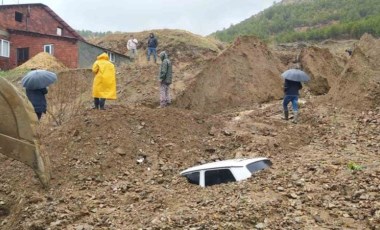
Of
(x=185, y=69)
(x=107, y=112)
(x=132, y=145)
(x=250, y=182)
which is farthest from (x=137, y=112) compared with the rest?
(x=185, y=69)

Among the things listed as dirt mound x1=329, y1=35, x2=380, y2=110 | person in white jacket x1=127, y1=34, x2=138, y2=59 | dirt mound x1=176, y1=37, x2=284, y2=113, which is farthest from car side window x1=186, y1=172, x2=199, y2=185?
person in white jacket x1=127, y1=34, x2=138, y2=59

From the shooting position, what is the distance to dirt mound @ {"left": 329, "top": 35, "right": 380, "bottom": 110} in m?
13.6

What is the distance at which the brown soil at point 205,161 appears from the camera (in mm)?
7625

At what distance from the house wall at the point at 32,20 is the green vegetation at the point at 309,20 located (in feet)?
58.4

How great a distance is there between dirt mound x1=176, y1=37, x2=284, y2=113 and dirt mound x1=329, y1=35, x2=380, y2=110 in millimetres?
3285

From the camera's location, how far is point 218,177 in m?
8.77

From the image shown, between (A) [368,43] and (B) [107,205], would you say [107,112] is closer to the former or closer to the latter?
(B) [107,205]

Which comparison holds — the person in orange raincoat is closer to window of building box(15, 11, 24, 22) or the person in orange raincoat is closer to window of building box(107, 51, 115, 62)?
window of building box(107, 51, 115, 62)

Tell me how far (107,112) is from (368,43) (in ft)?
25.6

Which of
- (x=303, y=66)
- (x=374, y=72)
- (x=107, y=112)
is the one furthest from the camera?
(x=303, y=66)

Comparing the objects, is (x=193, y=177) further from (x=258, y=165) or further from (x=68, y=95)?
(x=68, y=95)

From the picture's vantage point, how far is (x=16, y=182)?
9.69 m

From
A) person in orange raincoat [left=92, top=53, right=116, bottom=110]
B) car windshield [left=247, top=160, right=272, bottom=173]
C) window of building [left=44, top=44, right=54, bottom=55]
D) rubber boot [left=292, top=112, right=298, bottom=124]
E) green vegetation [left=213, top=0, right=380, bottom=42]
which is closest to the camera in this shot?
car windshield [left=247, top=160, right=272, bottom=173]

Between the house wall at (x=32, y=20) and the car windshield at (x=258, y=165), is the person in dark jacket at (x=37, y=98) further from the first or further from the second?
the house wall at (x=32, y=20)
